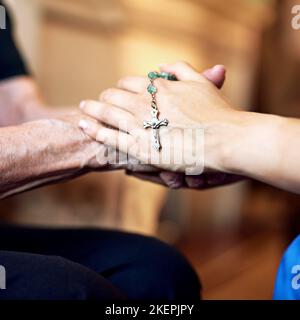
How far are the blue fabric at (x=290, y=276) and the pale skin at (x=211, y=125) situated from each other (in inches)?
3.3

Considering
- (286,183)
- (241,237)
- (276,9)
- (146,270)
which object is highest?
(276,9)

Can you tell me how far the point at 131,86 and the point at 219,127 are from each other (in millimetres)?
231

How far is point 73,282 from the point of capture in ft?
2.00

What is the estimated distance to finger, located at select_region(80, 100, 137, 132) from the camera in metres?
0.86

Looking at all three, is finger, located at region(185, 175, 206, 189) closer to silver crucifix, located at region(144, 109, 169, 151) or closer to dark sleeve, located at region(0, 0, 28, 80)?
silver crucifix, located at region(144, 109, 169, 151)

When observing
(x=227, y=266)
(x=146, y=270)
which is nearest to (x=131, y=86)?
(x=146, y=270)

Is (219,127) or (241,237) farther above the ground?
(219,127)

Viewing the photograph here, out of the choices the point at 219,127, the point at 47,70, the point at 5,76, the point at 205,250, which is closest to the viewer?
the point at 219,127

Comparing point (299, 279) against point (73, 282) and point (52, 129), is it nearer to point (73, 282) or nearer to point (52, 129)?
point (73, 282)

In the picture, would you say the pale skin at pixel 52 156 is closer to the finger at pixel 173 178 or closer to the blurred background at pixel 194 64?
the finger at pixel 173 178

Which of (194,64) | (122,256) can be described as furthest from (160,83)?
(194,64)

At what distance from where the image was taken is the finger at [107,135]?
85 centimetres

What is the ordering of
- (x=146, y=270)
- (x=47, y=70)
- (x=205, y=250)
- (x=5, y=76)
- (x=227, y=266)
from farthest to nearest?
(x=205, y=250)
(x=227, y=266)
(x=47, y=70)
(x=5, y=76)
(x=146, y=270)

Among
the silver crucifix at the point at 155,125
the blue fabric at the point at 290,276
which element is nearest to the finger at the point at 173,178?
the silver crucifix at the point at 155,125
